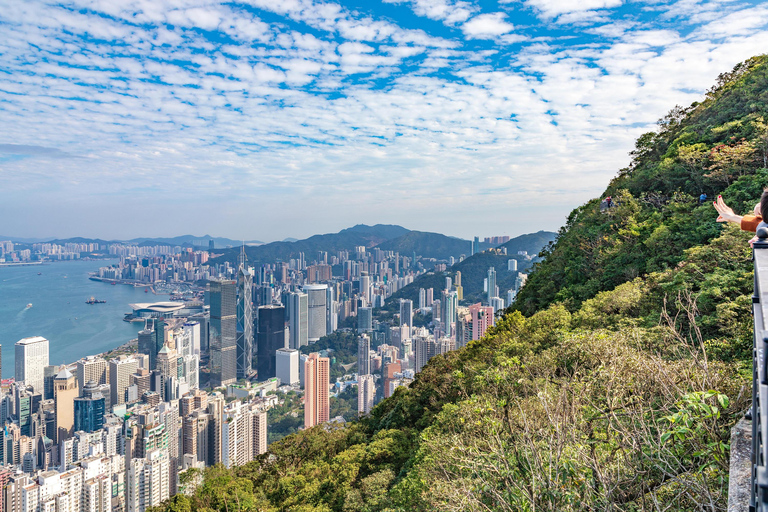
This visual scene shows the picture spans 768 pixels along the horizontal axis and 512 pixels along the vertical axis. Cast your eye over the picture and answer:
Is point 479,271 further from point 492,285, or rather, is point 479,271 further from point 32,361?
point 32,361

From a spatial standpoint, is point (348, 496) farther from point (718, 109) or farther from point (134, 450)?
point (134, 450)

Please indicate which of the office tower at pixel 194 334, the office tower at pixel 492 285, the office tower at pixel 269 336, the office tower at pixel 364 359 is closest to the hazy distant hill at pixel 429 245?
the office tower at pixel 492 285

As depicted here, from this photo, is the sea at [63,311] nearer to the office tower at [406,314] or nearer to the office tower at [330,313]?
the office tower at [330,313]

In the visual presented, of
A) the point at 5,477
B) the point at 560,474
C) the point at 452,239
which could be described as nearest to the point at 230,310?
the point at 5,477

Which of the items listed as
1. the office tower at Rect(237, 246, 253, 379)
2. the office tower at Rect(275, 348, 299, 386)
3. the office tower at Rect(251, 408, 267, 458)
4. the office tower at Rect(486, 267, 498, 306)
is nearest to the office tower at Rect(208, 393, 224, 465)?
the office tower at Rect(251, 408, 267, 458)

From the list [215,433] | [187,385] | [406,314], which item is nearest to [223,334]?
[187,385]

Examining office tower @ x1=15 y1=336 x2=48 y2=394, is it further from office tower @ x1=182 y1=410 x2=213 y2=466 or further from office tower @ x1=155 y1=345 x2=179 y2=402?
office tower @ x1=182 y1=410 x2=213 y2=466
